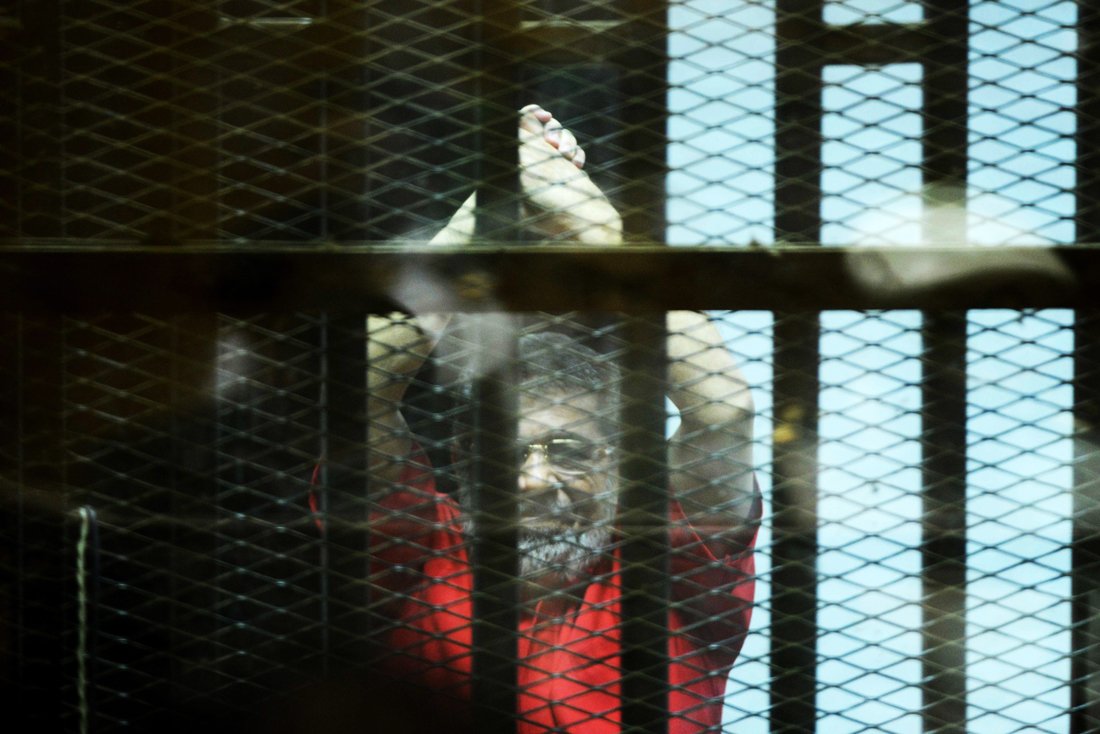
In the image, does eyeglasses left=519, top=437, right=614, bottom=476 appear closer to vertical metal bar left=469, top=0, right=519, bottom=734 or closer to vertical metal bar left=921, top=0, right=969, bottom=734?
vertical metal bar left=469, top=0, right=519, bottom=734

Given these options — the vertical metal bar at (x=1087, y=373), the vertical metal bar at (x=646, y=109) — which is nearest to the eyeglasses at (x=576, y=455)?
the vertical metal bar at (x=646, y=109)

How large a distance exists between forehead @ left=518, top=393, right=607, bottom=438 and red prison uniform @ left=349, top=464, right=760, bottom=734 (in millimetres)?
129

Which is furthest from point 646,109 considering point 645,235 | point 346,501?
point 346,501

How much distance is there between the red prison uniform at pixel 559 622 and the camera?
103 cm

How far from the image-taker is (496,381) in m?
1.03

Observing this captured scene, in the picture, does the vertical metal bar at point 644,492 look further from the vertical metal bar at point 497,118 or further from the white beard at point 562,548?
the vertical metal bar at point 497,118

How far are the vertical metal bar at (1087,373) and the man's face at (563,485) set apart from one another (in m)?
0.53

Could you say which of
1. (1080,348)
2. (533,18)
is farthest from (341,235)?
(1080,348)

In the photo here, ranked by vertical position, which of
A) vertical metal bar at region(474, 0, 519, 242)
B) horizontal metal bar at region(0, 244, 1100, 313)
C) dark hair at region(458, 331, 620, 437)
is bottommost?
dark hair at region(458, 331, 620, 437)

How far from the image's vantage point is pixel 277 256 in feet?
3.31

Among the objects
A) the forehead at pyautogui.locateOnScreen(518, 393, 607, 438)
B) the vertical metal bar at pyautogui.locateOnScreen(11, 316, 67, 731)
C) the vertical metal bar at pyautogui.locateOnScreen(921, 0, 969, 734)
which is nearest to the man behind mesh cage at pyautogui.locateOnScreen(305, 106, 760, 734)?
the forehead at pyautogui.locateOnScreen(518, 393, 607, 438)

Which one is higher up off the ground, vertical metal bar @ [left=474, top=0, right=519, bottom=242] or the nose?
vertical metal bar @ [left=474, top=0, right=519, bottom=242]

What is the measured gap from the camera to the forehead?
103 cm

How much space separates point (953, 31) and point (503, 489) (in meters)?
0.73
